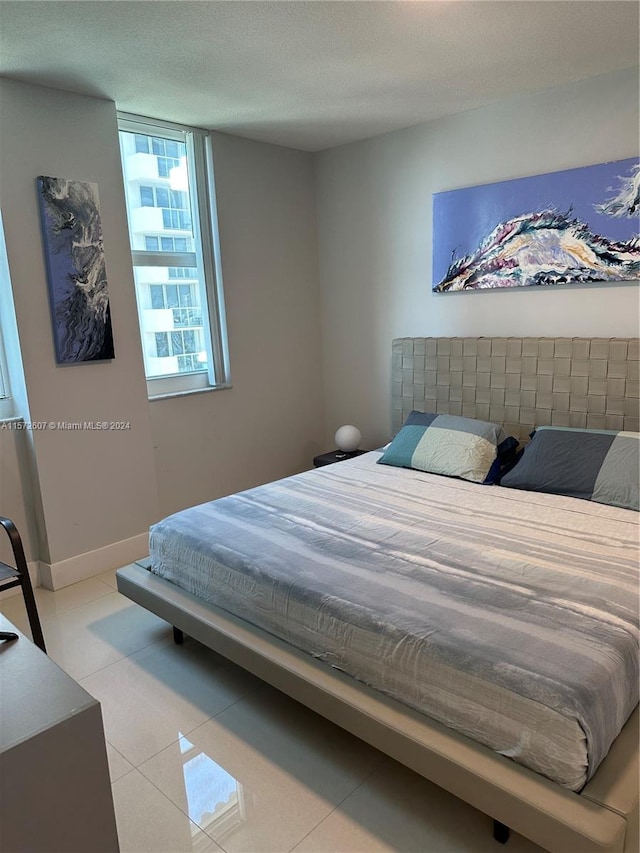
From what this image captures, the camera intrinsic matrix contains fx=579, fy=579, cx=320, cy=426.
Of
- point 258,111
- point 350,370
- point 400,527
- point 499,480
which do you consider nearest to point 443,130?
point 258,111

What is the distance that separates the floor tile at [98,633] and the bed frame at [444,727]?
8.0 inches

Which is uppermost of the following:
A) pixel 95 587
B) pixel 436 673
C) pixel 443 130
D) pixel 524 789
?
pixel 443 130

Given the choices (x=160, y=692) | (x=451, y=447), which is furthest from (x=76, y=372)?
(x=451, y=447)

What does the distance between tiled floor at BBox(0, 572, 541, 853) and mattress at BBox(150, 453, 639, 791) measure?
32 centimetres

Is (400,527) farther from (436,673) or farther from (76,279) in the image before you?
(76,279)

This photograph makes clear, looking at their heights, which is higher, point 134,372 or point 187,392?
point 134,372

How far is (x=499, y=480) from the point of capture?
2.96m

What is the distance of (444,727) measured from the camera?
5.20 ft

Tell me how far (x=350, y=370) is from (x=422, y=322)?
72cm

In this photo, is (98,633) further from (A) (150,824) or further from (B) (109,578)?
(A) (150,824)

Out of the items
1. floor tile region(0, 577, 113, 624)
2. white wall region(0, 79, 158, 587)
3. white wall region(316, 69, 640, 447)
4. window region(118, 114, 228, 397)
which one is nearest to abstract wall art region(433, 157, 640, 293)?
white wall region(316, 69, 640, 447)

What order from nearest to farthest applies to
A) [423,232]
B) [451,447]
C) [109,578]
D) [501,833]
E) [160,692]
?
[501,833], [160,692], [451,447], [109,578], [423,232]

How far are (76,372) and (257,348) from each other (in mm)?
1300

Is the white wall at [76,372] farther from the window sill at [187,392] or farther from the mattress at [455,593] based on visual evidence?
the mattress at [455,593]
